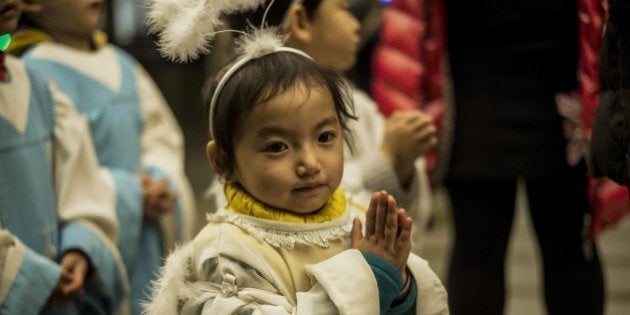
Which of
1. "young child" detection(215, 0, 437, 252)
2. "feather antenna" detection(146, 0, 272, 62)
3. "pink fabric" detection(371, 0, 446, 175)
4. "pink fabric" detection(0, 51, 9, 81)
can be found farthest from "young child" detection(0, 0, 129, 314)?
"pink fabric" detection(371, 0, 446, 175)

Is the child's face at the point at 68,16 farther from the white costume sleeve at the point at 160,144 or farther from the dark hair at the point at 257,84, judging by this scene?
the dark hair at the point at 257,84

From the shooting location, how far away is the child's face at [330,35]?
90.8 inches

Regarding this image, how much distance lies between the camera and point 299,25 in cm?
229

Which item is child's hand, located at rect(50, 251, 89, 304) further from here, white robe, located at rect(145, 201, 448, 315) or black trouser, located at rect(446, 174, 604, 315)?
black trouser, located at rect(446, 174, 604, 315)

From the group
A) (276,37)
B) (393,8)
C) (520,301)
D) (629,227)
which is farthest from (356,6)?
(276,37)

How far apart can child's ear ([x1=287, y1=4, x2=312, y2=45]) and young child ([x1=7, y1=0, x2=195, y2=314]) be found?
45cm

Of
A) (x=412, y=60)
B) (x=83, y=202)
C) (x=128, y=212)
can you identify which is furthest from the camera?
(x=412, y=60)

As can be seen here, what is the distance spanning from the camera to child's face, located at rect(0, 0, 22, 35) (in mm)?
1899

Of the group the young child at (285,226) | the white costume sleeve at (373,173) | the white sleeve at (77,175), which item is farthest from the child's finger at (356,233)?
the white sleeve at (77,175)

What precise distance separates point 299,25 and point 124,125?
59 centimetres

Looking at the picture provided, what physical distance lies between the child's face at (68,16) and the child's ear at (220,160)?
72 centimetres

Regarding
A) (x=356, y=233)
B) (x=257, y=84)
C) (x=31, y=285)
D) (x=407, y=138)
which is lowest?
(x=31, y=285)

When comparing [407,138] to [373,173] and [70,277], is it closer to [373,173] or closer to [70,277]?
[373,173]

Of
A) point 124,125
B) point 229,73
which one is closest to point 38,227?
point 124,125
